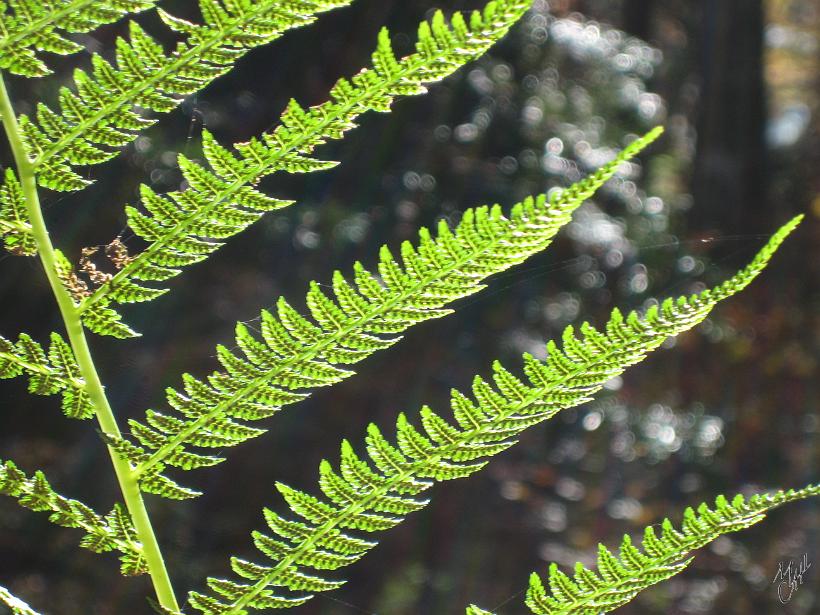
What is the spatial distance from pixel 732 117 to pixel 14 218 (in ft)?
13.4

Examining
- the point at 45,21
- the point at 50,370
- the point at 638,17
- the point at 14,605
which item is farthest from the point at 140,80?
the point at 638,17

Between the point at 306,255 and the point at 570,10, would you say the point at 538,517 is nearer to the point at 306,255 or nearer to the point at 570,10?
the point at 306,255

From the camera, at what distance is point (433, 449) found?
0.46m

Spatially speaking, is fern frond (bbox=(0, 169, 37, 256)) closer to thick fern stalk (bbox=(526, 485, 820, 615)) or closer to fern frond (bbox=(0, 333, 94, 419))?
fern frond (bbox=(0, 333, 94, 419))

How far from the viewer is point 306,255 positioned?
8.66 ft

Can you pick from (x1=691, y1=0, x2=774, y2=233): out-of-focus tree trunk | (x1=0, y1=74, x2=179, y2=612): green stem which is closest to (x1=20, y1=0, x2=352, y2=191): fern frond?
(x1=0, y1=74, x2=179, y2=612): green stem

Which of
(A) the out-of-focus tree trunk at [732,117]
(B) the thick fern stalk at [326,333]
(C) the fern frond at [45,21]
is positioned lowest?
(A) the out-of-focus tree trunk at [732,117]

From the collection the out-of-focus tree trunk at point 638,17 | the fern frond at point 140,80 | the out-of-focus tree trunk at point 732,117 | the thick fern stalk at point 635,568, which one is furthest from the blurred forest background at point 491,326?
the thick fern stalk at point 635,568

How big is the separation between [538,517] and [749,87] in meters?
2.39

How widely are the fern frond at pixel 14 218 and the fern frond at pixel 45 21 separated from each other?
6 centimetres

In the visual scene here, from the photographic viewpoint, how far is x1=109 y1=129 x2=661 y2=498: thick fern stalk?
0.44 m

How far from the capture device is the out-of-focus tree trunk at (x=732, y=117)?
3.94 meters

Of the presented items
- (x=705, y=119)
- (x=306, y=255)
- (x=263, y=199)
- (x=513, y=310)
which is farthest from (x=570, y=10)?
(x=263, y=199)

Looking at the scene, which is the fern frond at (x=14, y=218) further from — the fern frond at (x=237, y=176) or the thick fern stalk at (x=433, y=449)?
the thick fern stalk at (x=433, y=449)
